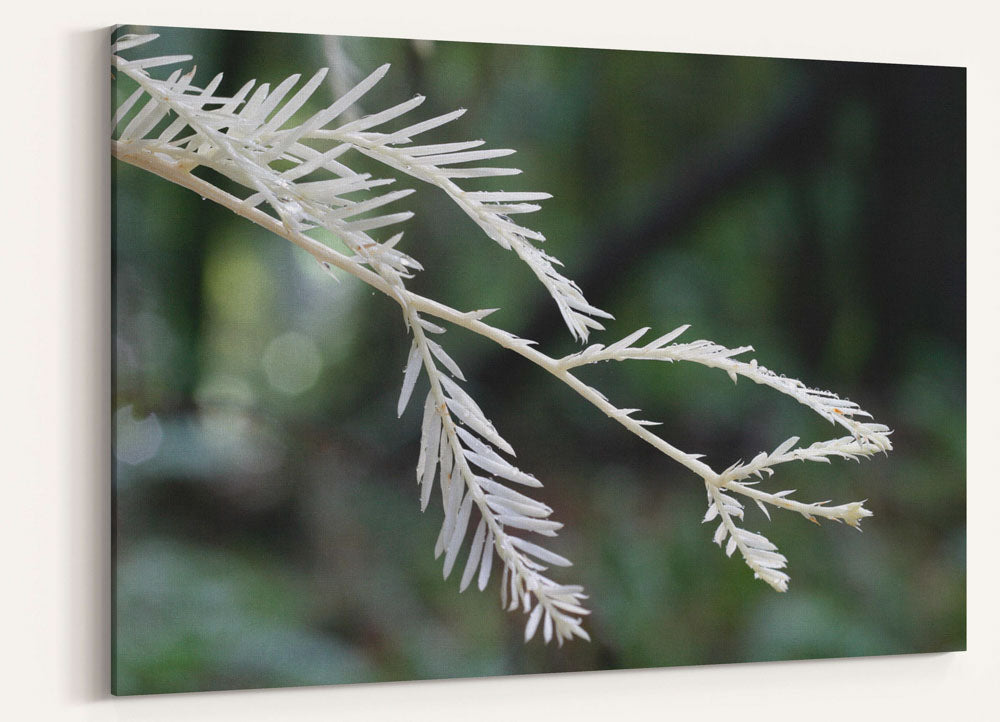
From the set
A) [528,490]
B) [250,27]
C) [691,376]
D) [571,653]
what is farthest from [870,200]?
[250,27]

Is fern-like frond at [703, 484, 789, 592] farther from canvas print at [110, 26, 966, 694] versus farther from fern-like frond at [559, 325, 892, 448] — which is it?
fern-like frond at [559, 325, 892, 448]

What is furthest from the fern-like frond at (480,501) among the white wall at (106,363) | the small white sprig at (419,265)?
the white wall at (106,363)

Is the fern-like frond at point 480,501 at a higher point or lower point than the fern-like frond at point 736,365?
lower

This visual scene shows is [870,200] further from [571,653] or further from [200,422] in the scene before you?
[200,422]

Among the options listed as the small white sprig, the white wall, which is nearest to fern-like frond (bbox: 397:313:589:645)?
the small white sprig

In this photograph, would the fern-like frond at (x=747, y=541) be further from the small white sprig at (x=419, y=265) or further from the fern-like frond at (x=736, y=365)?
the fern-like frond at (x=736, y=365)

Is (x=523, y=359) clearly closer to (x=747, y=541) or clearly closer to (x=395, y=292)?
(x=395, y=292)
